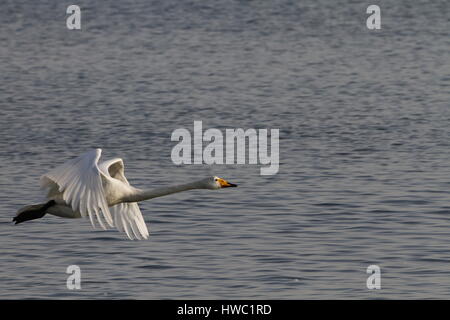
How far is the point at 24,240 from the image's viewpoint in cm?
2072

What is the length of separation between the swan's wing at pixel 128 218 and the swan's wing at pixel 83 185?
2.23m

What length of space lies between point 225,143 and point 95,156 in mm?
10689

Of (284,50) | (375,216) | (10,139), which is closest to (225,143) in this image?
(10,139)

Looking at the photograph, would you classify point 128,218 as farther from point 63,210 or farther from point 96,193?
point 96,193

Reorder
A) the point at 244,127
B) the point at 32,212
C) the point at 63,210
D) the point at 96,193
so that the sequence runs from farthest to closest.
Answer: the point at 244,127
the point at 32,212
the point at 63,210
the point at 96,193

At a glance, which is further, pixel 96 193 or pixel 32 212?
pixel 32 212

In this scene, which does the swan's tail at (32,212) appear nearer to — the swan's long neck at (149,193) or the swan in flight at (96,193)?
the swan in flight at (96,193)

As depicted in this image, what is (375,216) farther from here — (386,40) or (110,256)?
(386,40)

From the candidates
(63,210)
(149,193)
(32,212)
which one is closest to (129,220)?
(149,193)

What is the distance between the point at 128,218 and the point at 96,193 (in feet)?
9.06

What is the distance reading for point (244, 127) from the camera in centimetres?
2994

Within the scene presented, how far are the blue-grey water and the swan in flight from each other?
69cm

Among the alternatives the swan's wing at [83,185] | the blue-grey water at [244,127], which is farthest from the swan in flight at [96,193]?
the blue-grey water at [244,127]

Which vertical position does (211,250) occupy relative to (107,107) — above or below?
below
